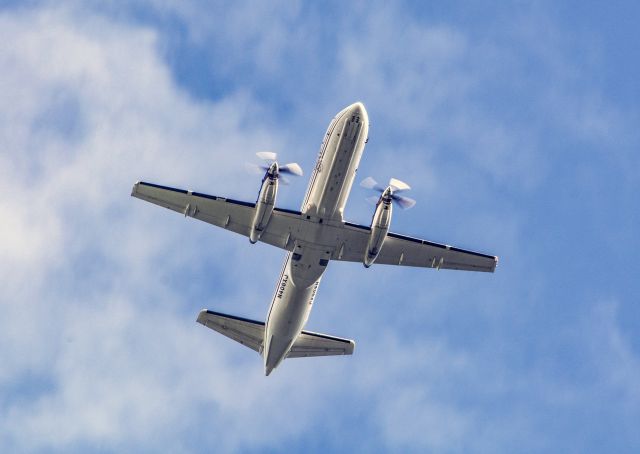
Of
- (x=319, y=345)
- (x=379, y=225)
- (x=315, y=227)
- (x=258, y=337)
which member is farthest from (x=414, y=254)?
(x=258, y=337)

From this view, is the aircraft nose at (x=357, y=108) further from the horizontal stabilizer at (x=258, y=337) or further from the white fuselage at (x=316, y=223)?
the horizontal stabilizer at (x=258, y=337)

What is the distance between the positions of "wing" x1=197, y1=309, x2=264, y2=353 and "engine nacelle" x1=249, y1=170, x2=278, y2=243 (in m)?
10.4

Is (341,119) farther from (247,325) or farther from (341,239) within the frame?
(247,325)

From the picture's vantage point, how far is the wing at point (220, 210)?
2434 inches

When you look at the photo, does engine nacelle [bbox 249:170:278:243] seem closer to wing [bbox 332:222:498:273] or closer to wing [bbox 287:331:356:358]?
wing [bbox 332:222:498:273]

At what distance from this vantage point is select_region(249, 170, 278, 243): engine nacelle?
195 feet

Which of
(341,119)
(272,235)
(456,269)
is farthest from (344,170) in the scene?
(456,269)

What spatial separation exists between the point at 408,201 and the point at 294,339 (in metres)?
13.8

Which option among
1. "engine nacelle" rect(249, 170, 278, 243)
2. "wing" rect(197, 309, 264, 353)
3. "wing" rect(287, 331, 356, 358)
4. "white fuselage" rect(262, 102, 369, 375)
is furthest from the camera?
"wing" rect(287, 331, 356, 358)

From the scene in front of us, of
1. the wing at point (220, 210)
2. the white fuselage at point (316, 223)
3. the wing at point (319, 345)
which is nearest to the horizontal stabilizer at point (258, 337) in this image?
the wing at point (319, 345)

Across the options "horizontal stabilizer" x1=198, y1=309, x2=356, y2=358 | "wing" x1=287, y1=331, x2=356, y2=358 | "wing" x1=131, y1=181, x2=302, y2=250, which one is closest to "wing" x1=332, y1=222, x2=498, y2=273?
"wing" x1=131, y1=181, x2=302, y2=250

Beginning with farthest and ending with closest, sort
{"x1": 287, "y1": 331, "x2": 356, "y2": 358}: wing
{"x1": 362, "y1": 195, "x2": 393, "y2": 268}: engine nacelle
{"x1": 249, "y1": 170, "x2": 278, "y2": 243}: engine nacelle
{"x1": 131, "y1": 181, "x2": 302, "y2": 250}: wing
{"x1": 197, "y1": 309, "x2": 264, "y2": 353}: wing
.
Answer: {"x1": 287, "y1": 331, "x2": 356, "y2": 358}: wing, {"x1": 197, "y1": 309, "x2": 264, "y2": 353}: wing, {"x1": 131, "y1": 181, "x2": 302, "y2": 250}: wing, {"x1": 362, "y1": 195, "x2": 393, "y2": 268}: engine nacelle, {"x1": 249, "y1": 170, "x2": 278, "y2": 243}: engine nacelle

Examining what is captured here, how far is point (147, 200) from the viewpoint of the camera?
6269 centimetres

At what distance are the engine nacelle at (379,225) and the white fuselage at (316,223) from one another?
94.1 inches
